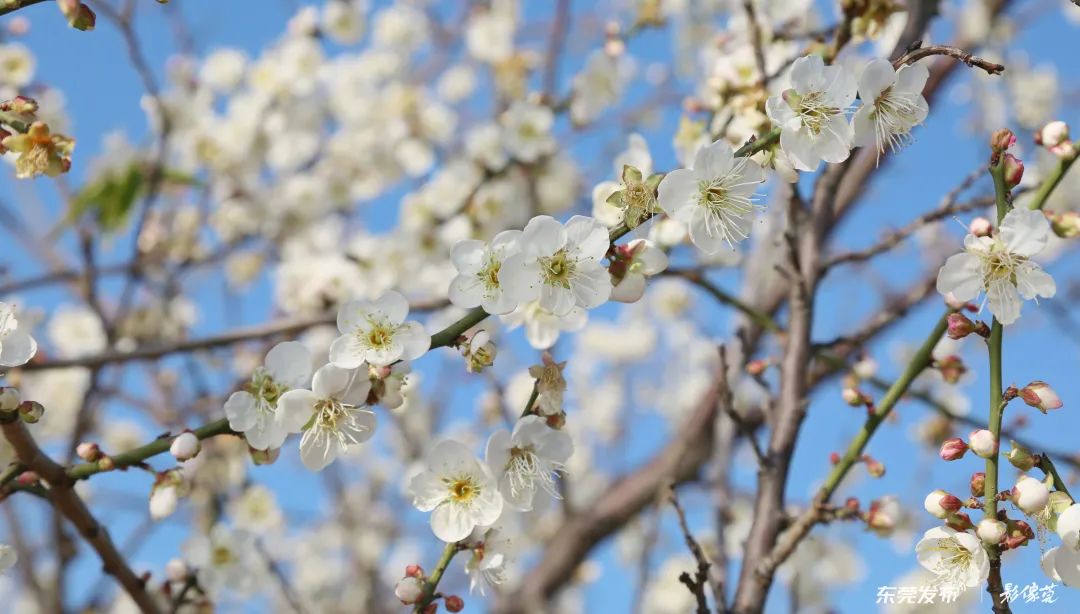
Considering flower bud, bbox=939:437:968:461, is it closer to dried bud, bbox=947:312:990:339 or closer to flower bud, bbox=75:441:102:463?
dried bud, bbox=947:312:990:339

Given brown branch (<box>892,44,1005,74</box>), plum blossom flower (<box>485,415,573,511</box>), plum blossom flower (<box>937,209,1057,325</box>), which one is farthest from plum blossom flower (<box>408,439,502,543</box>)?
brown branch (<box>892,44,1005,74</box>)

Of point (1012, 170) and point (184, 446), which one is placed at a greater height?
point (1012, 170)

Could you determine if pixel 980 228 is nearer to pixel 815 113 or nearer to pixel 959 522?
pixel 815 113

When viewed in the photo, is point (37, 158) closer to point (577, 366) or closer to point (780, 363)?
point (780, 363)

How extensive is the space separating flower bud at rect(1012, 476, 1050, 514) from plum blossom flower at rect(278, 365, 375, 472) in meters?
0.77

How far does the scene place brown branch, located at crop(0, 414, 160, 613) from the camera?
1187mm

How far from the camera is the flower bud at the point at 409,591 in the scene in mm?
1160

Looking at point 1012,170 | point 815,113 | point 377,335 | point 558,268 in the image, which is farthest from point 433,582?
point 1012,170

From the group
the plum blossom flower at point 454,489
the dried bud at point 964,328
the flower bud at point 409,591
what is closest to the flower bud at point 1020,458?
the dried bud at point 964,328

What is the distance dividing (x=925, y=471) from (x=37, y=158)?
3346 mm

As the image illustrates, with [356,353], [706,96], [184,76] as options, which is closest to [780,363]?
[706,96]

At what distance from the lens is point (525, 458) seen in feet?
4.05

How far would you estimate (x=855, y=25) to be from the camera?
1720 millimetres

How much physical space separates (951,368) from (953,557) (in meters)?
0.56
